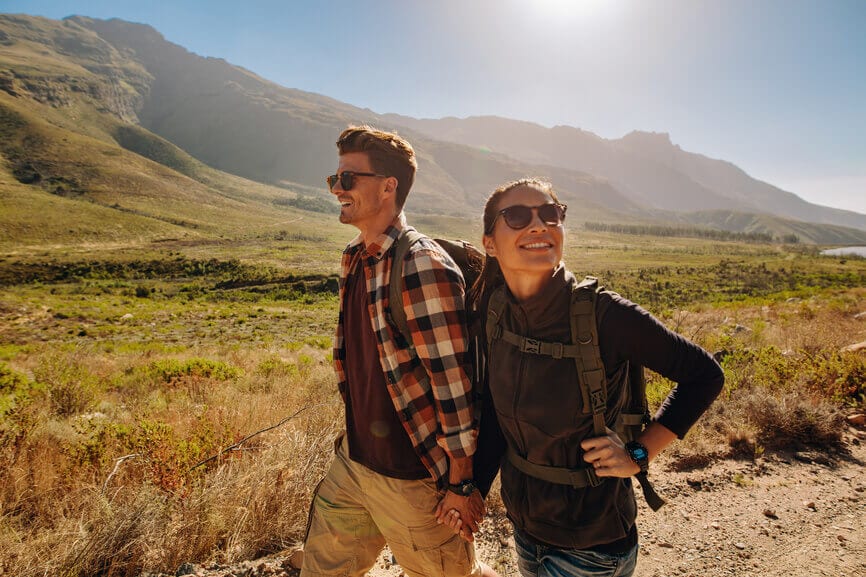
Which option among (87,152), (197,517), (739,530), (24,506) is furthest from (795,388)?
(87,152)

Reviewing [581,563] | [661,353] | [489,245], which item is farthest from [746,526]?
[489,245]

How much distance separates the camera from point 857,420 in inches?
171

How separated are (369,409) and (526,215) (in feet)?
3.54

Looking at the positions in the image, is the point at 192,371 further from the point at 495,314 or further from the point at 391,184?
the point at 495,314

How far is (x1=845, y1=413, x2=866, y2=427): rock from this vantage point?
4.33m

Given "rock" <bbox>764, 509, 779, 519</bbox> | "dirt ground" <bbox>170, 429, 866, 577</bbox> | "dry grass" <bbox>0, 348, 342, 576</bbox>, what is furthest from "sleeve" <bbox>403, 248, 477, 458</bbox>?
"rock" <bbox>764, 509, 779, 519</bbox>

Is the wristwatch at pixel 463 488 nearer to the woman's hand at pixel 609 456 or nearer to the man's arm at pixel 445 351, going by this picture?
the man's arm at pixel 445 351

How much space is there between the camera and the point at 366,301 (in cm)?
187

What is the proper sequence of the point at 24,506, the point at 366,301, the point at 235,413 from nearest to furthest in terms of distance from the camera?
the point at 366,301
the point at 24,506
the point at 235,413

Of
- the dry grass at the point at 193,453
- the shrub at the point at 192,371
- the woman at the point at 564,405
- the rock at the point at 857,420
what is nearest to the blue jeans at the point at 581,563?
the woman at the point at 564,405

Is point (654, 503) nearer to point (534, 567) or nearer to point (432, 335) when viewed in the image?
point (534, 567)

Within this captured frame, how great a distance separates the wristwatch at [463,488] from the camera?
1.64m

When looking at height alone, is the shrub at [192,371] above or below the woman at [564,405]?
below

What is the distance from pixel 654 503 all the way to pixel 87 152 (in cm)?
13225
